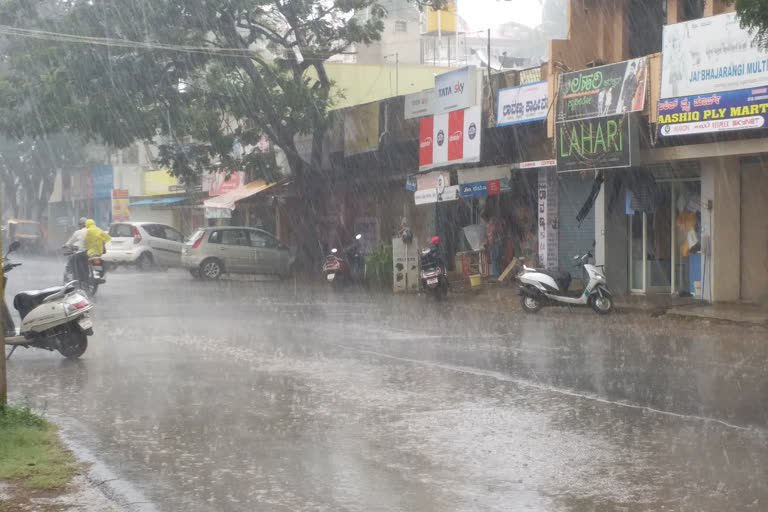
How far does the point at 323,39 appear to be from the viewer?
1141 inches

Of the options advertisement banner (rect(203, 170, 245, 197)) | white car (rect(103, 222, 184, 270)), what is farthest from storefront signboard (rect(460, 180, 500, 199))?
advertisement banner (rect(203, 170, 245, 197))

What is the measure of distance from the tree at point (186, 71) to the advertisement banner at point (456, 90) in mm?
4242

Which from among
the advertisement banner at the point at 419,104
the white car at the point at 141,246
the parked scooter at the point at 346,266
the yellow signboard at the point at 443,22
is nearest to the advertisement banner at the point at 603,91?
the advertisement banner at the point at 419,104

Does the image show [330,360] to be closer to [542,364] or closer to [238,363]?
[238,363]

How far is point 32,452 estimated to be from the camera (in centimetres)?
669

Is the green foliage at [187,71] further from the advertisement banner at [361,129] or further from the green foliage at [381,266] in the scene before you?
the green foliage at [381,266]

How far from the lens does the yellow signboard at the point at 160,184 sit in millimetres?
49675

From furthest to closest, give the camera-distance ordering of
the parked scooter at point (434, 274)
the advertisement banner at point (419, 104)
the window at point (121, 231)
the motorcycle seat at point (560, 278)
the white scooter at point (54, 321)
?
the window at point (121, 231) < the advertisement banner at point (419, 104) < the parked scooter at point (434, 274) < the motorcycle seat at point (560, 278) < the white scooter at point (54, 321)

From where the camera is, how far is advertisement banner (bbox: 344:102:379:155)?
2894 cm

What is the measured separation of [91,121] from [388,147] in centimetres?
882

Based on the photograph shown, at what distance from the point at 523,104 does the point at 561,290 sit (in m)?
6.17

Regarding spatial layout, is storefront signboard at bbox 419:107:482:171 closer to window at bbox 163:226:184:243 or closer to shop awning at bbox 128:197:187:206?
window at bbox 163:226:184:243

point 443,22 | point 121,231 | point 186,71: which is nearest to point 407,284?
point 186,71

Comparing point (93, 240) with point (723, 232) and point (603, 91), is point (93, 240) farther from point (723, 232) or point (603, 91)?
point (723, 232)
